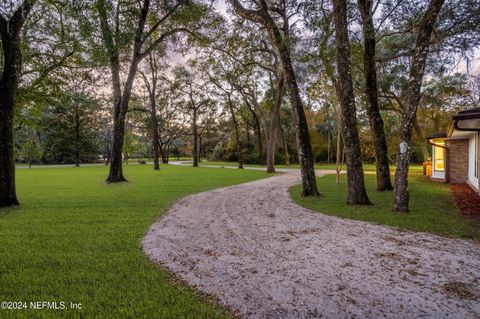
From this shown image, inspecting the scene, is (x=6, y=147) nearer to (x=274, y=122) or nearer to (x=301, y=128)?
(x=301, y=128)

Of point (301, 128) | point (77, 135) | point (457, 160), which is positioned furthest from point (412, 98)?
point (77, 135)

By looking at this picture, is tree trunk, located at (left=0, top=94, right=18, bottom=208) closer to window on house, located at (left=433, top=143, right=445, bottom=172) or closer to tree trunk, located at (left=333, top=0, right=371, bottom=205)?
tree trunk, located at (left=333, top=0, right=371, bottom=205)

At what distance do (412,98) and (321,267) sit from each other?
4.92m

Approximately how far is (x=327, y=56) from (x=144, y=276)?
9378 millimetres

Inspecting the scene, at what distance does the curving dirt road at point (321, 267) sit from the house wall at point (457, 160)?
1062cm

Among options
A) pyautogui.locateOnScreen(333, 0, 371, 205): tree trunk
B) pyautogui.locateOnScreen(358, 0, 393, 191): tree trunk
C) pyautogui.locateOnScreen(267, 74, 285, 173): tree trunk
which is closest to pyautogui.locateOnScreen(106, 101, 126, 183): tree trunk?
pyautogui.locateOnScreen(333, 0, 371, 205): tree trunk

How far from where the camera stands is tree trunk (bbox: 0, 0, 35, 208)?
768 centimetres

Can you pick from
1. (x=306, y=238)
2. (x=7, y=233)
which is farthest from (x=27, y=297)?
(x=306, y=238)

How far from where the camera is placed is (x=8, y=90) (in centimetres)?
775

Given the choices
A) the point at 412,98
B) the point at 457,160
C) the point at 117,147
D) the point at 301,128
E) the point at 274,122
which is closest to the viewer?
the point at 412,98

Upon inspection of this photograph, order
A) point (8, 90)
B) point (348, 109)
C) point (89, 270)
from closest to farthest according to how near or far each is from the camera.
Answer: point (89, 270) < point (348, 109) < point (8, 90)

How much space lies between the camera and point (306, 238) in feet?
15.4

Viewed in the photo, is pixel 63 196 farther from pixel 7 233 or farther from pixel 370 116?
pixel 370 116

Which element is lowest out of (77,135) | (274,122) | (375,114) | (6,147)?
(6,147)
